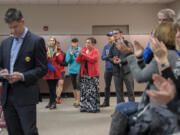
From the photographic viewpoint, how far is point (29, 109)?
1794 mm

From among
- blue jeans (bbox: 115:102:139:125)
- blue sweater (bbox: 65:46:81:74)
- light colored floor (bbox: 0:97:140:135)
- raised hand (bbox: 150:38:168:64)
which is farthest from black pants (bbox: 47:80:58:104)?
raised hand (bbox: 150:38:168:64)

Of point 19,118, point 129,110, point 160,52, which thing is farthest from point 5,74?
point 160,52

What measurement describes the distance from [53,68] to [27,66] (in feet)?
9.68

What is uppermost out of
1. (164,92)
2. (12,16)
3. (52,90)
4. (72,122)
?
(12,16)

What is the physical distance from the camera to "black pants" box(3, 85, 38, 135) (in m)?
1.77

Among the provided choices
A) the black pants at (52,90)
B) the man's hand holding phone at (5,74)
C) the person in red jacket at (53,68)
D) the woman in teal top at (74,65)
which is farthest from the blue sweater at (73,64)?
the man's hand holding phone at (5,74)

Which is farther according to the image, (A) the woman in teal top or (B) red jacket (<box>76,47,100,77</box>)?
(A) the woman in teal top

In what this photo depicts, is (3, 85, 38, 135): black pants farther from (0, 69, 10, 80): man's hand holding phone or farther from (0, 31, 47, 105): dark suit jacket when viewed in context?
(0, 69, 10, 80): man's hand holding phone

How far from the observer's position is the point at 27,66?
181cm

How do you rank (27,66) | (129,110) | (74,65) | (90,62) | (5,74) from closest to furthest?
(129,110)
(5,74)
(27,66)
(90,62)
(74,65)

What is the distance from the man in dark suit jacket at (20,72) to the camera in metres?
1.75

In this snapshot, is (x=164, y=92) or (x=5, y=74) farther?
(x=5, y=74)

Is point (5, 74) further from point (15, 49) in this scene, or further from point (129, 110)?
point (129, 110)

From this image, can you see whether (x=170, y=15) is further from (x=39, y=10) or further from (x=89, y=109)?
(x=39, y=10)
